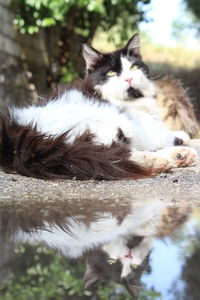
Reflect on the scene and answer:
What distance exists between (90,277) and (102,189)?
5.21ft

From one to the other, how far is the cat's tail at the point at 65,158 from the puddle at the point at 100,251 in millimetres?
710

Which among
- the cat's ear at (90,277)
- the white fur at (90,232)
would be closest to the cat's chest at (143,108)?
the white fur at (90,232)

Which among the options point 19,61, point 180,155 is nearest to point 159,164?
point 180,155

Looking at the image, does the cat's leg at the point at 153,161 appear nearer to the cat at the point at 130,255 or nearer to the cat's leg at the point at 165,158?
the cat's leg at the point at 165,158

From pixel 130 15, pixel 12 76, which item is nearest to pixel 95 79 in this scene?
pixel 12 76

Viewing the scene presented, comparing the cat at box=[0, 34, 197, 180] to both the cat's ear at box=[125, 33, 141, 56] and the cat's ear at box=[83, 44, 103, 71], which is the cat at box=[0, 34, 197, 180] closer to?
the cat's ear at box=[83, 44, 103, 71]

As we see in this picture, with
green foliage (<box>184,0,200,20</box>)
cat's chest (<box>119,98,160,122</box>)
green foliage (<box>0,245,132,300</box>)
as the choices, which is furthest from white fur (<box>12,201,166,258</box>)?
green foliage (<box>184,0,200,20</box>)

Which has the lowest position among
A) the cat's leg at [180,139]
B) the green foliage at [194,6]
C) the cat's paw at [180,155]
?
the cat's paw at [180,155]

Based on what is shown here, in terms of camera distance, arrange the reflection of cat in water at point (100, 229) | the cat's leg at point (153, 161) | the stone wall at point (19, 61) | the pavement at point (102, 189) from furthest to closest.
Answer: the stone wall at point (19, 61)
the cat's leg at point (153, 161)
the pavement at point (102, 189)
the reflection of cat in water at point (100, 229)

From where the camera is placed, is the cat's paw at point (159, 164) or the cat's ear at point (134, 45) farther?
the cat's ear at point (134, 45)

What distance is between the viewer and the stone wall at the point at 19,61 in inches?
324

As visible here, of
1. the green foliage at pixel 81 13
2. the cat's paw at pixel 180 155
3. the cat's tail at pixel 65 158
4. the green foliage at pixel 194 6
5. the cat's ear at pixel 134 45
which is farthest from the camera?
the green foliage at pixel 194 6

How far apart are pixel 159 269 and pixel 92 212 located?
2.92ft

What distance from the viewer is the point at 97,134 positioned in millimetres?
3664
